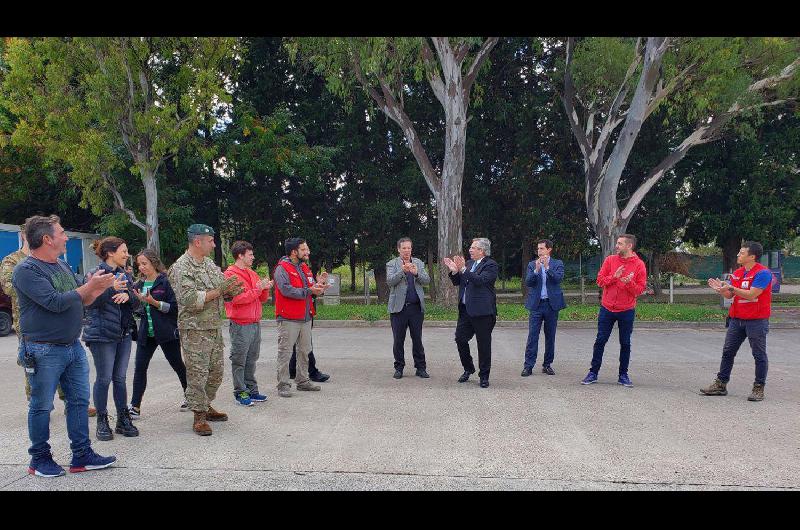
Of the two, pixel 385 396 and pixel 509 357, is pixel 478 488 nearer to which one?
pixel 385 396

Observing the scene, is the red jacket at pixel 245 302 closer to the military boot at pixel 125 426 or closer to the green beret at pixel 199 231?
the green beret at pixel 199 231

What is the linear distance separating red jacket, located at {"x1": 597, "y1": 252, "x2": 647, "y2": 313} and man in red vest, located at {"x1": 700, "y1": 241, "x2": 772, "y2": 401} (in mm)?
827

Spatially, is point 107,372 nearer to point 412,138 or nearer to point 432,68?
point 412,138

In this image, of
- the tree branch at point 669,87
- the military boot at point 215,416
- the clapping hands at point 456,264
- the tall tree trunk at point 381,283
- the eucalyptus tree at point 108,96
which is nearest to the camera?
the military boot at point 215,416

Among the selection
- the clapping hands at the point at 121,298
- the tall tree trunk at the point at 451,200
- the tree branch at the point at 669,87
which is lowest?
the clapping hands at the point at 121,298

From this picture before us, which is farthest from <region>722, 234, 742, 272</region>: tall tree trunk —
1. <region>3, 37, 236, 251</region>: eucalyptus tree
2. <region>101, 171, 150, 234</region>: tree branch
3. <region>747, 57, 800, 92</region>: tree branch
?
<region>101, 171, 150, 234</region>: tree branch

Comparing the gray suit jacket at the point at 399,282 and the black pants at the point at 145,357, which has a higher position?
the gray suit jacket at the point at 399,282

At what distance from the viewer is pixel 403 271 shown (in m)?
7.57

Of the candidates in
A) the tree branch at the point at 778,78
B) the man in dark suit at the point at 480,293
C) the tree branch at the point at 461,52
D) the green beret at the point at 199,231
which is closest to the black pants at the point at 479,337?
the man in dark suit at the point at 480,293

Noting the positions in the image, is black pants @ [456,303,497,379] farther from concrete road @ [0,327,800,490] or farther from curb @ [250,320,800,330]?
curb @ [250,320,800,330]

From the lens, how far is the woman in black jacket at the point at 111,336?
4926mm

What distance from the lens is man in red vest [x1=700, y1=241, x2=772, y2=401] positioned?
6090 mm

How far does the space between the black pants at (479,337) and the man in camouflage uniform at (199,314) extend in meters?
3.22

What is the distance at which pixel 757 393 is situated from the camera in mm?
6180
